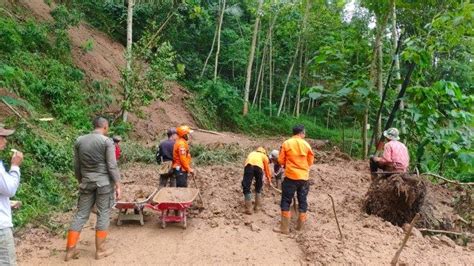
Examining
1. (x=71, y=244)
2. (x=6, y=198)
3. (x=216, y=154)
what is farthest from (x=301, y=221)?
(x=216, y=154)

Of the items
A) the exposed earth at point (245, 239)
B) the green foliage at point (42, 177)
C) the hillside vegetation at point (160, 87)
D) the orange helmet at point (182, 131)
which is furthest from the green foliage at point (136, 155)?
the orange helmet at point (182, 131)

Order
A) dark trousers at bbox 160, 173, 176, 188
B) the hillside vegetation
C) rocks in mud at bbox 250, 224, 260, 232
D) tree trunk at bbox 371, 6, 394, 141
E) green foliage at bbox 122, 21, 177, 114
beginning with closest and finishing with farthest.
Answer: rocks in mud at bbox 250, 224, 260, 232, dark trousers at bbox 160, 173, 176, 188, the hillside vegetation, tree trunk at bbox 371, 6, 394, 141, green foliage at bbox 122, 21, 177, 114

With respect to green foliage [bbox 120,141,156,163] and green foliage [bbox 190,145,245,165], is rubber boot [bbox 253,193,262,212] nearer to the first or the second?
green foliage [bbox 190,145,245,165]

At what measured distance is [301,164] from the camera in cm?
679

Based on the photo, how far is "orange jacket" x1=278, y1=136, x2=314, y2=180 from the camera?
6.77m

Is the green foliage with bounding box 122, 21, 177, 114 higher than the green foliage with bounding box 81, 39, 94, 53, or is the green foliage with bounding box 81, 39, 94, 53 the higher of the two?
the green foliage with bounding box 81, 39, 94, 53

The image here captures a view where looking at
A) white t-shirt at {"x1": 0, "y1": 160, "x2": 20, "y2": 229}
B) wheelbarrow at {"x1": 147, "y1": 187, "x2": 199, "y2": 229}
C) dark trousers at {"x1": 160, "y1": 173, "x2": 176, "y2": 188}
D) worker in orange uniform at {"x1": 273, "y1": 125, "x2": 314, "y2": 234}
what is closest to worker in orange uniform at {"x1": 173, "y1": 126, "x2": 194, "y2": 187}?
dark trousers at {"x1": 160, "y1": 173, "x2": 176, "y2": 188}

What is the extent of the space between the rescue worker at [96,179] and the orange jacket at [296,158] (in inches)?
104

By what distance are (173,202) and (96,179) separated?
1.28 m

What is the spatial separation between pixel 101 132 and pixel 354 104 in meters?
9.19

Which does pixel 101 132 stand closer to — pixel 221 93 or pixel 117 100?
pixel 117 100

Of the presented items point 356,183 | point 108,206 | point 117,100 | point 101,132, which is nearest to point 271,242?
point 108,206

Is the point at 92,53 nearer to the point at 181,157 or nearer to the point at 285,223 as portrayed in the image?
the point at 181,157

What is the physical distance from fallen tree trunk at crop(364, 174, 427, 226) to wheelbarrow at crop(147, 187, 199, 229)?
10.4ft
